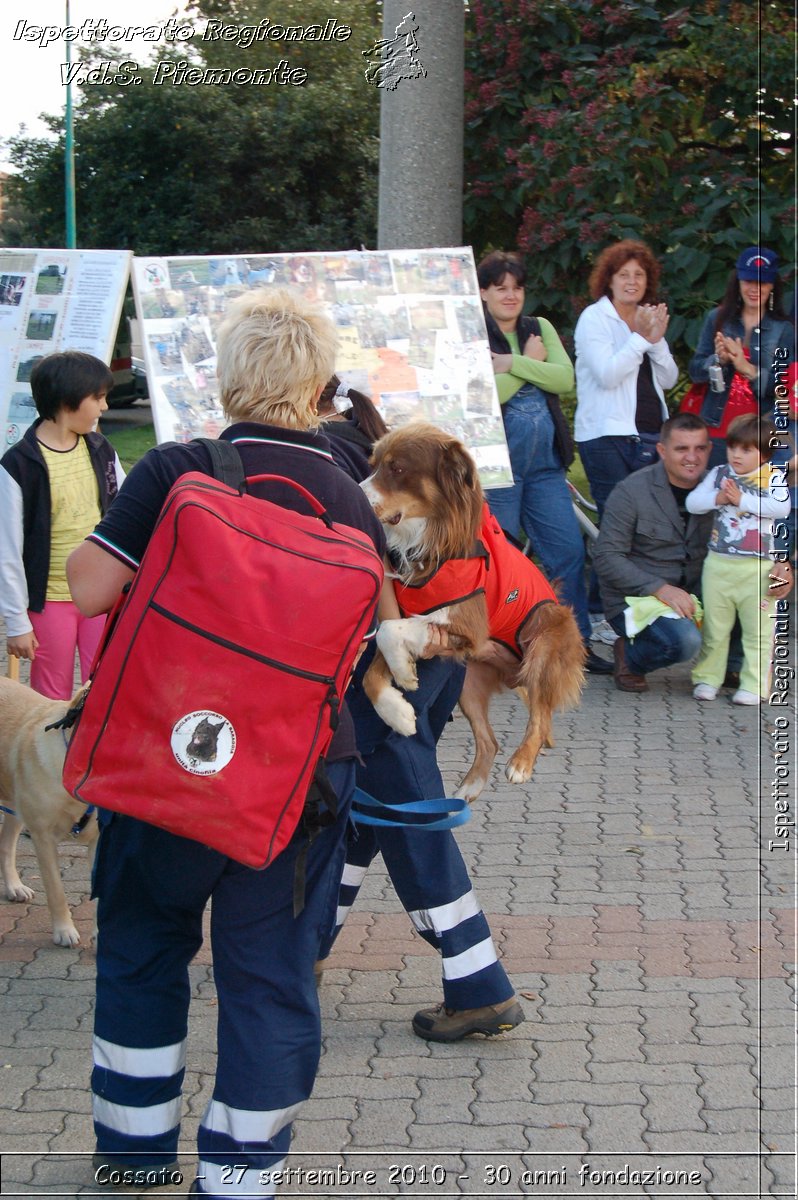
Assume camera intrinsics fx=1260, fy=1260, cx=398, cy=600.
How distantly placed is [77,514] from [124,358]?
37.1ft

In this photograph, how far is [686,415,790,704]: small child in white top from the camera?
7.49 metres

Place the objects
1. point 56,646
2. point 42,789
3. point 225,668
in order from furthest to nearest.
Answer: point 56,646 < point 42,789 < point 225,668

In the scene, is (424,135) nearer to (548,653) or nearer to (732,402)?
(732,402)

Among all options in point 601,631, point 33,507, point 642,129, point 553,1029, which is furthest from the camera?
point 642,129

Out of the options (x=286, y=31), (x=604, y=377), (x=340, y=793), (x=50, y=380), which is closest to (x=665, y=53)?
(x=604, y=377)

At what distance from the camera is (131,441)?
17.3 metres

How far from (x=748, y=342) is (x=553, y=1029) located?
5.43 metres

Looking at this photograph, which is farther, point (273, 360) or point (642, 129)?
point (642, 129)

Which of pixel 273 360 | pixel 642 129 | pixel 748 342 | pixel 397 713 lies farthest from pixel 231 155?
pixel 273 360

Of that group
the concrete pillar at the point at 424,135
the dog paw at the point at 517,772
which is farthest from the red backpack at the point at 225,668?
the concrete pillar at the point at 424,135

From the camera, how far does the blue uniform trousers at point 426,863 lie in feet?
12.1

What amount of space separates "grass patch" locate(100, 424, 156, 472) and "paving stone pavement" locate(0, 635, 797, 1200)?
10471 millimetres

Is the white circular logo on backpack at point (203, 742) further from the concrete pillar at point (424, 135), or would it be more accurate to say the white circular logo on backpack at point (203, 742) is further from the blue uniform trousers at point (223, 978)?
the concrete pillar at point (424, 135)

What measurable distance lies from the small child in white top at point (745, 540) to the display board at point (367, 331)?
1877 mm
